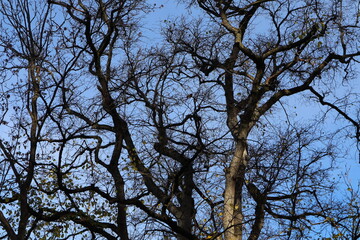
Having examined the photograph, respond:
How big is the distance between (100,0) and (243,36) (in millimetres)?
3811

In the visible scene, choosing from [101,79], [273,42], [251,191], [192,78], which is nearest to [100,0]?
[101,79]

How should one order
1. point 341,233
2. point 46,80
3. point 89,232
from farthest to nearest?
point 89,232 → point 46,80 → point 341,233

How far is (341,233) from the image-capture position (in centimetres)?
956

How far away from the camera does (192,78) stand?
40.9 feet

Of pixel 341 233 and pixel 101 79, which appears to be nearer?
pixel 341 233

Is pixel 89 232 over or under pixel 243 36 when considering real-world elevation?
under

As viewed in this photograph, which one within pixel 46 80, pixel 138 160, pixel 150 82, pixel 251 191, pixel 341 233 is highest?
pixel 150 82

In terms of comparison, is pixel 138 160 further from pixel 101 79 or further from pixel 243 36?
pixel 243 36

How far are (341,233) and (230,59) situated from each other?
5.04 m

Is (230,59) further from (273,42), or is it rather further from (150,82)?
(150,82)

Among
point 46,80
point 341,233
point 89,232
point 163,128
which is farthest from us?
point 89,232

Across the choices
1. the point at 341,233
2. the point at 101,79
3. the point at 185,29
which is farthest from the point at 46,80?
the point at 341,233

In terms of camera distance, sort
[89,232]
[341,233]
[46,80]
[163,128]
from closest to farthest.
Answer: [341,233]
[46,80]
[163,128]
[89,232]

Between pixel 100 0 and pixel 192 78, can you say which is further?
pixel 192 78
